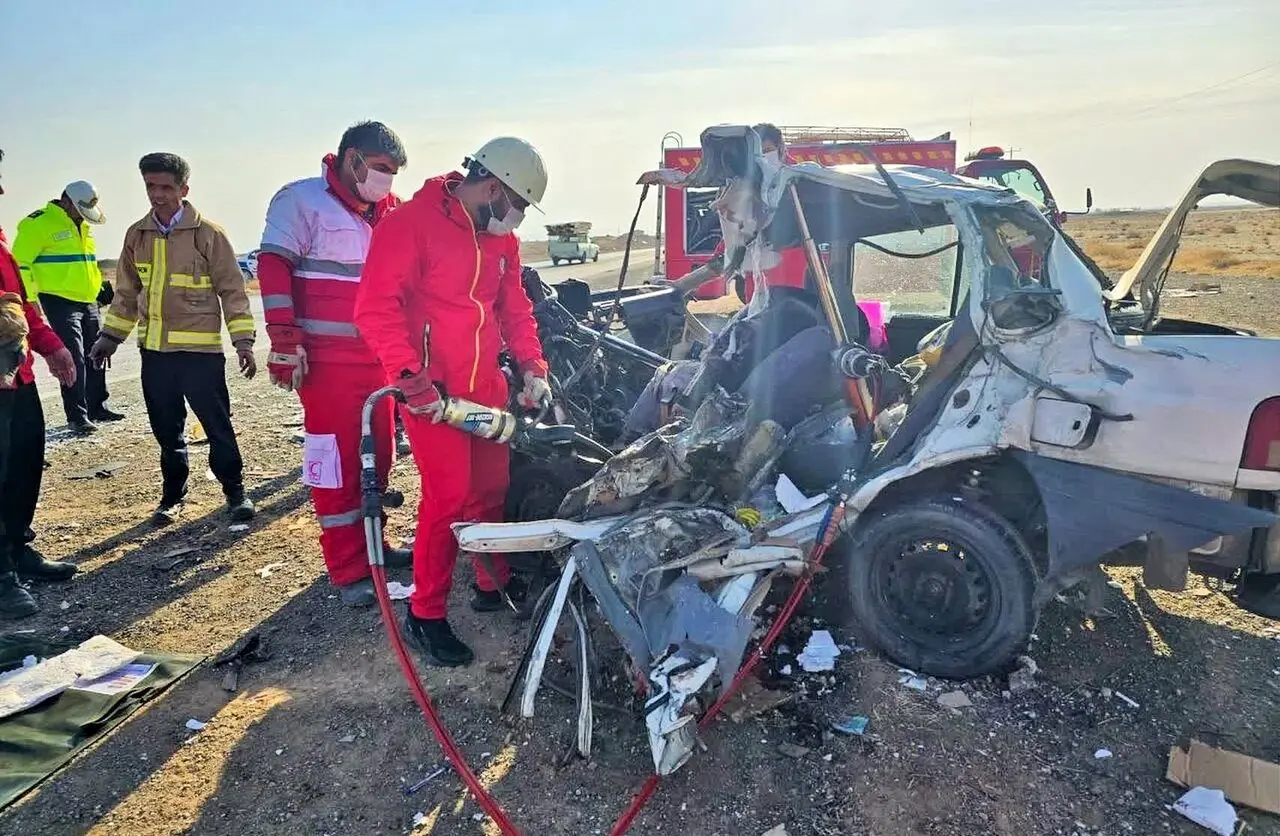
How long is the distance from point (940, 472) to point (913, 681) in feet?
2.71

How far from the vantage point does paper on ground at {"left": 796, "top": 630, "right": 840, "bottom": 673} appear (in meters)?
3.31

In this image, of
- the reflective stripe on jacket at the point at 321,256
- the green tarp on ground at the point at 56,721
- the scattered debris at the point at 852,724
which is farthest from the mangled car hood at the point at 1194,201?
the green tarp on ground at the point at 56,721

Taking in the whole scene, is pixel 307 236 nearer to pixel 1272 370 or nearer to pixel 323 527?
pixel 323 527

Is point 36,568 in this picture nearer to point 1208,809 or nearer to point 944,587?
point 944,587

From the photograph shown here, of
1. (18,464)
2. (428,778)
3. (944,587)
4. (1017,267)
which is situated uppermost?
(1017,267)

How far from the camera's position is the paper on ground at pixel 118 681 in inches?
132

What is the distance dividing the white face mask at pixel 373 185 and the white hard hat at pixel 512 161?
0.90m

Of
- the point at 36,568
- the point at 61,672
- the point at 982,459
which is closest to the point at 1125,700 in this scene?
the point at 982,459

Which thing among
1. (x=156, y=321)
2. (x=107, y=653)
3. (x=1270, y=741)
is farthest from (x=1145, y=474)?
(x=156, y=321)

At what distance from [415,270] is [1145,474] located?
2.86 metres

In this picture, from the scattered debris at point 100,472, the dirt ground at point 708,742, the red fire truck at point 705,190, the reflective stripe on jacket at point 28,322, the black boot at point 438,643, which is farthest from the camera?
the red fire truck at point 705,190

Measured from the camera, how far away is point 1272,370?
2633 millimetres

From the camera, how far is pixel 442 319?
11.3 ft

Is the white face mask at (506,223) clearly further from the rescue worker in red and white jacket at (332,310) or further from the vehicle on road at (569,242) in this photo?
the vehicle on road at (569,242)
